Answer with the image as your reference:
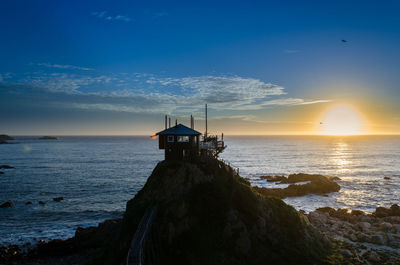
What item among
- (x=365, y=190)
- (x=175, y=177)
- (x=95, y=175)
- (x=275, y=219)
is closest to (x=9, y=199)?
(x=95, y=175)

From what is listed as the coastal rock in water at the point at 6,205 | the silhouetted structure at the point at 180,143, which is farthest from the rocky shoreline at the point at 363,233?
the coastal rock in water at the point at 6,205

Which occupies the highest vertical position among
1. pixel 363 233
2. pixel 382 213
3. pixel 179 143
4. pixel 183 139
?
pixel 183 139

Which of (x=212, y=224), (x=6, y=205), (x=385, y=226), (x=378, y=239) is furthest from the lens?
(x=6, y=205)

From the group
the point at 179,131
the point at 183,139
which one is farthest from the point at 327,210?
the point at 179,131

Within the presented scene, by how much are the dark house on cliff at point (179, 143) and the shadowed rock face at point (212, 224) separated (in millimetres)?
1835

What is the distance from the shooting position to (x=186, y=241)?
80.3ft

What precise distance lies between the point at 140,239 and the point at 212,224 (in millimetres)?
7609

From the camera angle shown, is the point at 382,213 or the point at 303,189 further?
the point at 303,189

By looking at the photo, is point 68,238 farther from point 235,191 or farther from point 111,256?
point 235,191

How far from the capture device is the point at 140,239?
23.2m

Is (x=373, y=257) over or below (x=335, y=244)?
below

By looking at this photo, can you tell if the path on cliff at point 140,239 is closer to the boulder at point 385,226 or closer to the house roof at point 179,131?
the house roof at point 179,131

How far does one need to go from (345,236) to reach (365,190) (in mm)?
41931

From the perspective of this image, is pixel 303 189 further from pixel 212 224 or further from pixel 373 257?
pixel 212 224
